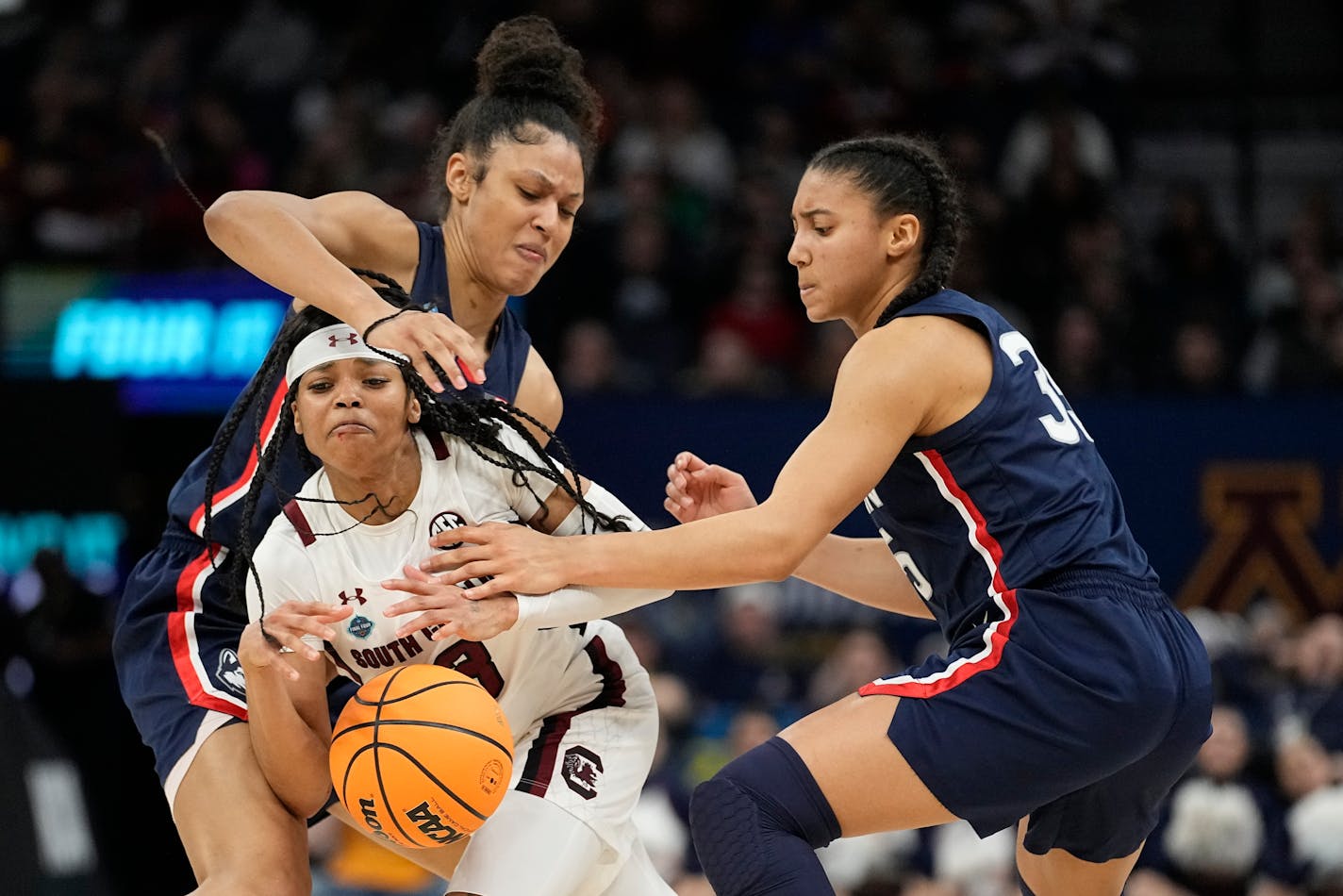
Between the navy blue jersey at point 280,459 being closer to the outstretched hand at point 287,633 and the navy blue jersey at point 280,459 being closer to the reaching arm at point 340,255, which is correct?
the reaching arm at point 340,255

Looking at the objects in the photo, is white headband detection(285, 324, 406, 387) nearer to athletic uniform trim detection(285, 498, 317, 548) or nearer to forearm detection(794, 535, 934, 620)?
athletic uniform trim detection(285, 498, 317, 548)

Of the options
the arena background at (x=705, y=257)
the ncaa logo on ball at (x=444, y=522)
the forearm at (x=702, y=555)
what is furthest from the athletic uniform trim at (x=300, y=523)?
the arena background at (x=705, y=257)

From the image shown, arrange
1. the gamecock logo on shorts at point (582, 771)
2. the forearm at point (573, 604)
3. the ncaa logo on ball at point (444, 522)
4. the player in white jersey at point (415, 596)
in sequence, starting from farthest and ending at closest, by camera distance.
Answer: the gamecock logo on shorts at point (582, 771) → the ncaa logo on ball at point (444, 522) → the player in white jersey at point (415, 596) → the forearm at point (573, 604)

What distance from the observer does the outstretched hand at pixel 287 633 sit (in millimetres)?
3605

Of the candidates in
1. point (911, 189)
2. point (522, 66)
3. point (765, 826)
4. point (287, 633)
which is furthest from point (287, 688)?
point (911, 189)

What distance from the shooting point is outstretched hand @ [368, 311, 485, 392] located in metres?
3.54

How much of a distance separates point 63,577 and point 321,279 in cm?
640

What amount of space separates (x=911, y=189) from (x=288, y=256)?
4.52 ft

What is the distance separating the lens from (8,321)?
31.0ft

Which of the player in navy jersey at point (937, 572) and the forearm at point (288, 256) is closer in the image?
the player in navy jersey at point (937, 572)

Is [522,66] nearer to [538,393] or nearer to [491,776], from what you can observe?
[538,393]

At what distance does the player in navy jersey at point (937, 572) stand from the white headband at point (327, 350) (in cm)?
47

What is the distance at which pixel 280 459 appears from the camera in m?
4.15

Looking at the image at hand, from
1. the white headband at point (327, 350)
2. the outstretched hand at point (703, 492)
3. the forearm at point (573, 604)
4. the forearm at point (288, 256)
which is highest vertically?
the forearm at point (288, 256)
